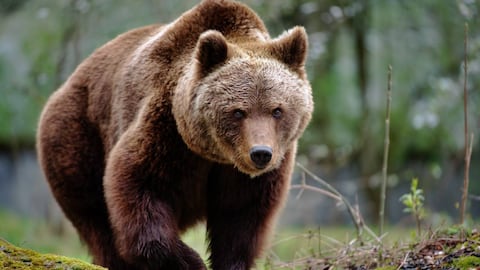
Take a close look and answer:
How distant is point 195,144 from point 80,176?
1.80 meters

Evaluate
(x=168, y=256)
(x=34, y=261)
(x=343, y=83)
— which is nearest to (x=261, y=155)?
(x=168, y=256)

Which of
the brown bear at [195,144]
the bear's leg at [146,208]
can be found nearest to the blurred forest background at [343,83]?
the brown bear at [195,144]

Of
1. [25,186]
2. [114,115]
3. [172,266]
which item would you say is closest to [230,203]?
[172,266]

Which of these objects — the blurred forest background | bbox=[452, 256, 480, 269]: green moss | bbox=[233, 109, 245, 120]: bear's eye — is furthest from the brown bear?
the blurred forest background

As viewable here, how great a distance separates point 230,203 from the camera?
660 centimetres

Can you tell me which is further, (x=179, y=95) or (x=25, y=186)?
(x=25, y=186)

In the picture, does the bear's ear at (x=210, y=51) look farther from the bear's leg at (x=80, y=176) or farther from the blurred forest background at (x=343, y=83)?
the blurred forest background at (x=343, y=83)

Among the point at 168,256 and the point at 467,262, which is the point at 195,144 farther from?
the point at 467,262

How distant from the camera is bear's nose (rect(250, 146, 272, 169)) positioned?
5.57 m

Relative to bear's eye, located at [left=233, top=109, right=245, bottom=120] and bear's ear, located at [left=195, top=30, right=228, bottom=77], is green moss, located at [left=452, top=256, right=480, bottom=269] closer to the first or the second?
bear's eye, located at [left=233, top=109, right=245, bottom=120]

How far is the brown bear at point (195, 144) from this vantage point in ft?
19.5

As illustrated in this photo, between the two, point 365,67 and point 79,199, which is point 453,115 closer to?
point 365,67

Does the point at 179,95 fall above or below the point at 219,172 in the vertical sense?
above

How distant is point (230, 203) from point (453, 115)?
974 centimetres
